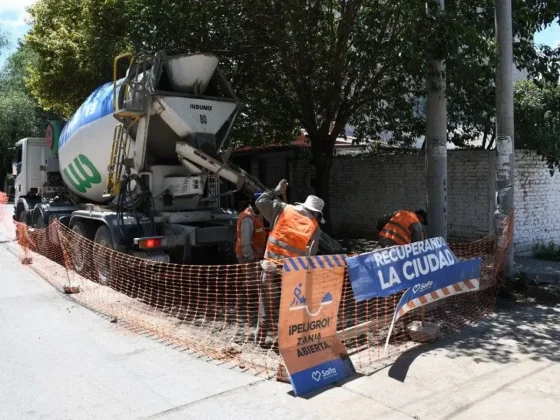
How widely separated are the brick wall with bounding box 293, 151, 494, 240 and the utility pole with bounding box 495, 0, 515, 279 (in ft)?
8.42

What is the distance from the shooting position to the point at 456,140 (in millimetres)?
12812

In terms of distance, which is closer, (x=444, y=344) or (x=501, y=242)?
(x=444, y=344)

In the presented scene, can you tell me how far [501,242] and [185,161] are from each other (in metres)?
4.75

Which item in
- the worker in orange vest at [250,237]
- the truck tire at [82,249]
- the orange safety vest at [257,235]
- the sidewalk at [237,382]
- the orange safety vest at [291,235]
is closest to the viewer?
the sidewalk at [237,382]

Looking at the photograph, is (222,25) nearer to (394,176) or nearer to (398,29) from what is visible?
Answer: (398,29)

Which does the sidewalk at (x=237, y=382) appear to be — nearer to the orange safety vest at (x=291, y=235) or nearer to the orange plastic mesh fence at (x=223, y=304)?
the orange plastic mesh fence at (x=223, y=304)

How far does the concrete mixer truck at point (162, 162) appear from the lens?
7.71 metres

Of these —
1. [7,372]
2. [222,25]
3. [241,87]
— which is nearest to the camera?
[7,372]

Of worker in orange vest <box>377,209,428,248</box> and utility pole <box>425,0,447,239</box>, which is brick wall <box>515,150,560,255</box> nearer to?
utility pole <box>425,0,447,239</box>

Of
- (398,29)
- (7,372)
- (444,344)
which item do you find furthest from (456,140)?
(7,372)

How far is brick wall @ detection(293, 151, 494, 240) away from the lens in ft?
35.1

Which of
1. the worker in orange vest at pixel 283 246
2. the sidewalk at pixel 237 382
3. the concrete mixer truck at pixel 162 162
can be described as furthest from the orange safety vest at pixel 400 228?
the worker in orange vest at pixel 283 246

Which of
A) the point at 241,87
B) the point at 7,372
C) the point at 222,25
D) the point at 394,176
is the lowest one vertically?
the point at 7,372

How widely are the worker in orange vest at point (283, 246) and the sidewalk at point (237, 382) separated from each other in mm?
796
